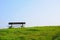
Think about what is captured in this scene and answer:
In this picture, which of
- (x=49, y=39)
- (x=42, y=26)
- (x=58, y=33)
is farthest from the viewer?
(x=42, y=26)

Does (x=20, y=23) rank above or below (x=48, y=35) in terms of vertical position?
above

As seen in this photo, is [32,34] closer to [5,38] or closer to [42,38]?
[42,38]

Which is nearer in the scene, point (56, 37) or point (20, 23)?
point (56, 37)

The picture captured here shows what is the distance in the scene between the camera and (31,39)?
29.7 ft

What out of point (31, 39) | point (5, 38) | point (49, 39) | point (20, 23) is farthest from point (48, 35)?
point (20, 23)

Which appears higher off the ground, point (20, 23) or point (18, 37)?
point (20, 23)

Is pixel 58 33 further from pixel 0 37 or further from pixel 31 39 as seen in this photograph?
pixel 0 37

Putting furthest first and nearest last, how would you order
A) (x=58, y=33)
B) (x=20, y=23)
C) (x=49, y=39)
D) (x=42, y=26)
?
(x=20, y=23) → (x=42, y=26) → (x=58, y=33) → (x=49, y=39)

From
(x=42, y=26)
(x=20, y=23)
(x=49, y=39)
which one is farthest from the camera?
(x=20, y=23)

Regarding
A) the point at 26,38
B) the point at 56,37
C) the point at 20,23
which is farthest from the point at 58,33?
the point at 20,23

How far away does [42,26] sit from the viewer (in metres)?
12.1

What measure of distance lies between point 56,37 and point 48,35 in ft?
1.53

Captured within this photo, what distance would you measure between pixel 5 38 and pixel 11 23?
15.0ft

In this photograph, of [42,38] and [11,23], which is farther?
[11,23]
